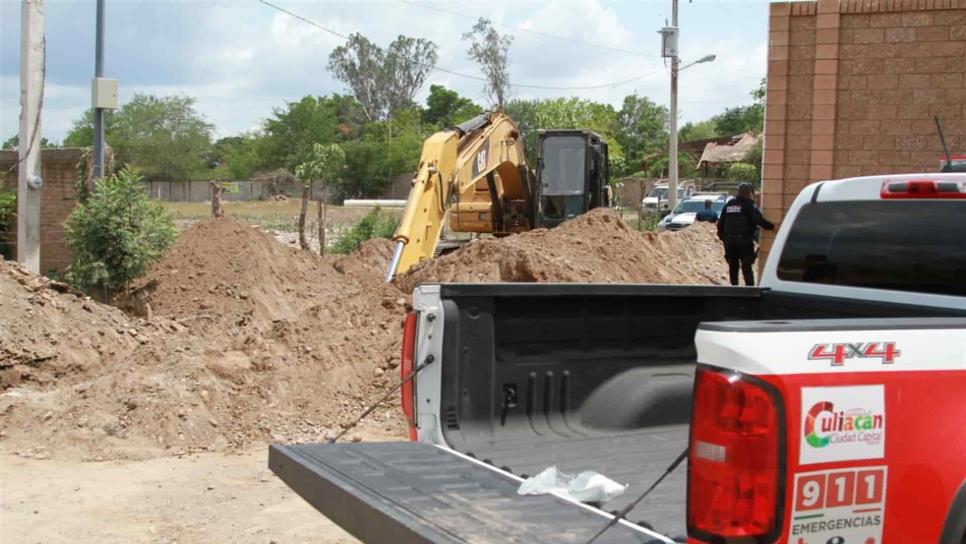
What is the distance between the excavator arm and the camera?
14.5m

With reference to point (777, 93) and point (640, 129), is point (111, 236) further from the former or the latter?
point (640, 129)

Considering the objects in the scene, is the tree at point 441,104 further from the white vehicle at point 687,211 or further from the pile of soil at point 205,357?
the pile of soil at point 205,357

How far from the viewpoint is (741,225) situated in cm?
1421

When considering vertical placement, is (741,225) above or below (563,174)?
below

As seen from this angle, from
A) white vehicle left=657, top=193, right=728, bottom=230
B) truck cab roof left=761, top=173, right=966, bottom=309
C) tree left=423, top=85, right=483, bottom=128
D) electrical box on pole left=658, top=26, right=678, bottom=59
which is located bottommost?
truck cab roof left=761, top=173, right=966, bottom=309

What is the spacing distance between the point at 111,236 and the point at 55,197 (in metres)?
2.19

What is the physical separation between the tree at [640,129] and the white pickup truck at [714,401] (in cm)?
7177

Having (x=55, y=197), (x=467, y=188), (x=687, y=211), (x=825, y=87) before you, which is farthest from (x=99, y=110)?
(x=687, y=211)

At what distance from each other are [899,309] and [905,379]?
1322 mm

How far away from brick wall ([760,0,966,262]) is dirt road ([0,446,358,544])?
889 centimetres

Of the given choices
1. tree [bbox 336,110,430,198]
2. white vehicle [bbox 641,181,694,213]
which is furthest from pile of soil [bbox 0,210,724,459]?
tree [bbox 336,110,430,198]

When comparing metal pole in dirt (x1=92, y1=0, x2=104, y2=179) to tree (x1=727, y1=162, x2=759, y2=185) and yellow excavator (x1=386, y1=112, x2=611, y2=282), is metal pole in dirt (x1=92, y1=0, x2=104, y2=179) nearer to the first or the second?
yellow excavator (x1=386, y1=112, x2=611, y2=282)

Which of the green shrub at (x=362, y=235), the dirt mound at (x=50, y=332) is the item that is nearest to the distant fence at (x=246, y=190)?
the green shrub at (x=362, y=235)

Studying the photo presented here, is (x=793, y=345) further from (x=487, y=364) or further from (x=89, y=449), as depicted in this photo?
(x=89, y=449)
